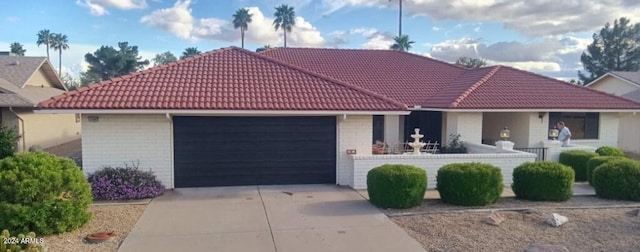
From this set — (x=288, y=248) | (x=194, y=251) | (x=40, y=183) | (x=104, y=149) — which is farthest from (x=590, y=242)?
(x=104, y=149)

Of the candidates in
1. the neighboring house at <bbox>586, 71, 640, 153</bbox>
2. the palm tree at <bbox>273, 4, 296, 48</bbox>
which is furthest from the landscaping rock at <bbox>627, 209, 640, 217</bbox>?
the palm tree at <bbox>273, 4, 296, 48</bbox>

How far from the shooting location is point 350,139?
42.5 feet

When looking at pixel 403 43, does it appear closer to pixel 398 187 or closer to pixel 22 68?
pixel 22 68

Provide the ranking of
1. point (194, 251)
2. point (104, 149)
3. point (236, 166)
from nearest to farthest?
point (194, 251)
point (104, 149)
point (236, 166)

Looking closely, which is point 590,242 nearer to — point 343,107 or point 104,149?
point 343,107

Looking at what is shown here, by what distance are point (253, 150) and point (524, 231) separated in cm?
724

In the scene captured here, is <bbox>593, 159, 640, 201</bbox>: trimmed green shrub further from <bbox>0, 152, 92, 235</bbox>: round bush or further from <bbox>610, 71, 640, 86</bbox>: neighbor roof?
<bbox>610, 71, 640, 86</bbox>: neighbor roof

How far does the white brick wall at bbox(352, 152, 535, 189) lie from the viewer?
1221 centimetres

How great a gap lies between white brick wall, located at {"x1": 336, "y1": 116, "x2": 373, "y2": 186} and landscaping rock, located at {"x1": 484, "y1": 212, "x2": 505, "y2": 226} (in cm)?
469

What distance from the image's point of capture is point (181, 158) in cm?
1228

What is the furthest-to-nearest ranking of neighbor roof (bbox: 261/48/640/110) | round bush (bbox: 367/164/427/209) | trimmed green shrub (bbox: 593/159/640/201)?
1. neighbor roof (bbox: 261/48/640/110)
2. trimmed green shrub (bbox: 593/159/640/201)
3. round bush (bbox: 367/164/427/209)

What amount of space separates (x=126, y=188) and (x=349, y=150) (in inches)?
233

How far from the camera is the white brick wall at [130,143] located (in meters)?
11.8

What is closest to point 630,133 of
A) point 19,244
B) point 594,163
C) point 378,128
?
point 594,163
